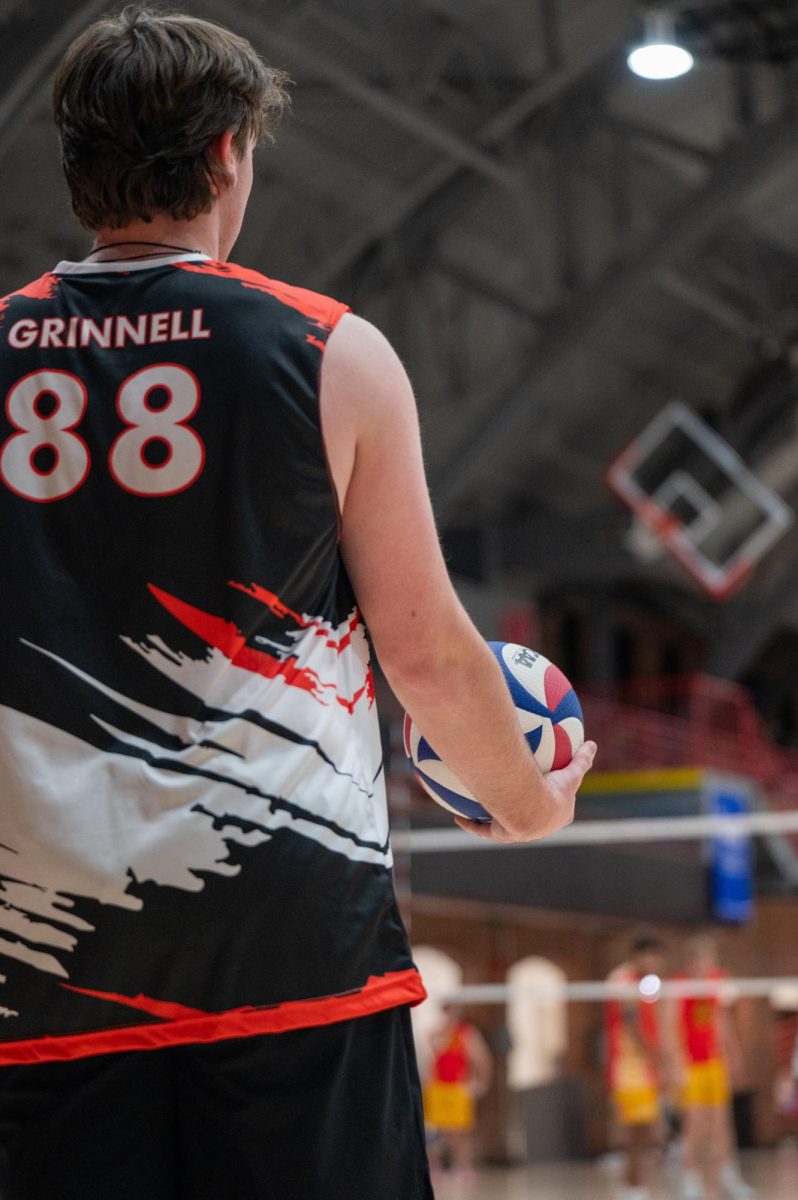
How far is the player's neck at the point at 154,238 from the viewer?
57.2 inches

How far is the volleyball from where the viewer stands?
178 cm

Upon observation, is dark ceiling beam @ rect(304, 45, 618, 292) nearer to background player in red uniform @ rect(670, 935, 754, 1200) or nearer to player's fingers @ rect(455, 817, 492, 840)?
background player in red uniform @ rect(670, 935, 754, 1200)

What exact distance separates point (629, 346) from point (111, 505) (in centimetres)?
1856

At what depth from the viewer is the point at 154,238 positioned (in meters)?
1.46

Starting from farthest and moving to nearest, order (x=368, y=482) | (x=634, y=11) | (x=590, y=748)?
(x=634, y=11), (x=590, y=748), (x=368, y=482)

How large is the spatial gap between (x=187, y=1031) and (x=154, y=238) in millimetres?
697

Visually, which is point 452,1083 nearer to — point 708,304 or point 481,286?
point 481,286

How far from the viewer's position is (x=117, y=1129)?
1294 mm

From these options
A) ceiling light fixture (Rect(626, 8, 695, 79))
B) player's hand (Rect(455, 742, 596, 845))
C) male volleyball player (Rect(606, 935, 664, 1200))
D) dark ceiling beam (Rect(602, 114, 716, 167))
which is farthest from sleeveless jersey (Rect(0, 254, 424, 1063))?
dark ceiling beam (Rect(602, 114, 716, 167))

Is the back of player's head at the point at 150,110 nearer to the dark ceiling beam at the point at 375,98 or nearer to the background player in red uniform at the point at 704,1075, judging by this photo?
the background player in red uniform at the point at 704,1075

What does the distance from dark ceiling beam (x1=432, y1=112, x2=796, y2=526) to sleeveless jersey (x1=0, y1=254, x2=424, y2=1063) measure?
13.7m

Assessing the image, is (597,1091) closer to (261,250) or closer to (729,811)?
(729,811)

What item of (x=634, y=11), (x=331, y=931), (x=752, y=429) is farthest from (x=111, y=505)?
(x=752, y=429)

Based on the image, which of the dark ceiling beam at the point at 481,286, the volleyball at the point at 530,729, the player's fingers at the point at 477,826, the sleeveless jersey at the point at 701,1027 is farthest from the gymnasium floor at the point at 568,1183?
the player's fingers at the point at 477,826
